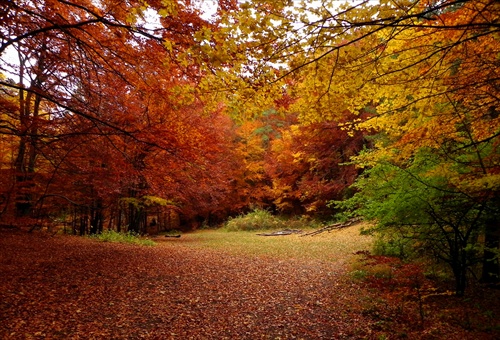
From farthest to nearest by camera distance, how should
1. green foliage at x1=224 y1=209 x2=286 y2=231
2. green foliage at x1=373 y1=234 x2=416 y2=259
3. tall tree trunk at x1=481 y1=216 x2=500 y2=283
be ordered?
green foliage at x1=224 y1=209 x2=286 y2=231 < green foliage at x1=373 y1=234 x2=416 y2=259 < tall tree trunk at x1=481 y1=216 x2=500 y2=283

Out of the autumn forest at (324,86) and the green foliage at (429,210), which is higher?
the autumn forest at (324,86)

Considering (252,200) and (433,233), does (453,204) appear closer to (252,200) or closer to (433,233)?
(433,233)

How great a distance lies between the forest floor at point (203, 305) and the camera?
417 cm

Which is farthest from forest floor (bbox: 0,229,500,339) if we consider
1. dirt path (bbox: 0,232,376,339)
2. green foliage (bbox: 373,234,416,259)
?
green foliage (bbox: 373,234,416,259)

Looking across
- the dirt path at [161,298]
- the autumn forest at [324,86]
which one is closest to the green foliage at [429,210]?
the autumn forest at [324,86]

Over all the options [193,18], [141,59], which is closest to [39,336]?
[141,59]

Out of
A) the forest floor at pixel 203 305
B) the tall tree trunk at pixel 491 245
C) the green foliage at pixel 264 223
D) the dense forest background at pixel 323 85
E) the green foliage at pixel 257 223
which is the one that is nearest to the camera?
the dense forest background at pixel 323 85

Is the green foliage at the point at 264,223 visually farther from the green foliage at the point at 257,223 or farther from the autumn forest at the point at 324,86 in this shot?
the autumn forest at the point at 324,86

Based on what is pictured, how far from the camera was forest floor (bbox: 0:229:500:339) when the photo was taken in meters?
4.17

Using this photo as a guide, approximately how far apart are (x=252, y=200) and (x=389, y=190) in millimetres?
20553

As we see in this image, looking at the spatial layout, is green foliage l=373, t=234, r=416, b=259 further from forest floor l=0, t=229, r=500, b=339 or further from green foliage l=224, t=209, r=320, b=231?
green foliage l=224, t=209, r=320, b=231

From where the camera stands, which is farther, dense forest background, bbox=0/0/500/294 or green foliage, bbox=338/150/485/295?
green foliage, bbox=338/150/485/295

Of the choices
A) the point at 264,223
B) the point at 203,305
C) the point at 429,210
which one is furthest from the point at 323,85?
the point at 264,223

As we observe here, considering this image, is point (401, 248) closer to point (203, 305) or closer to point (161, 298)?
point (203, 305)
